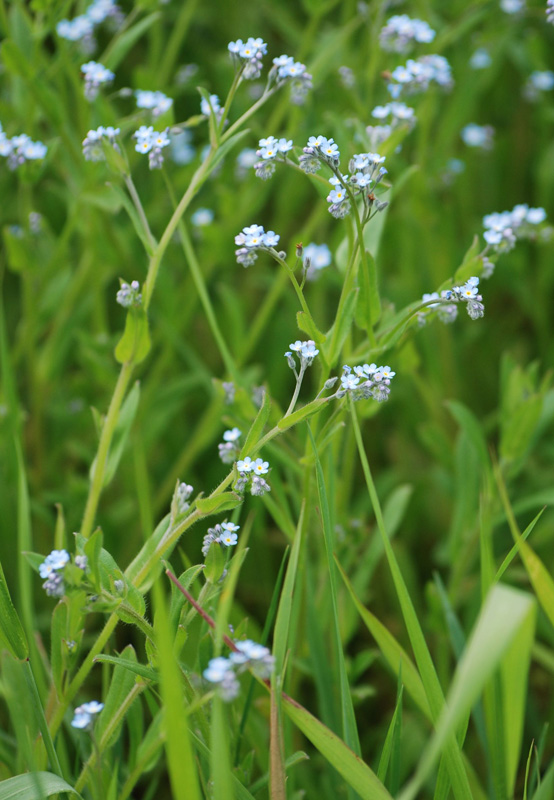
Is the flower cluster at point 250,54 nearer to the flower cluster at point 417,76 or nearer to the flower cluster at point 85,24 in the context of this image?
the flower cluster at point 417,76

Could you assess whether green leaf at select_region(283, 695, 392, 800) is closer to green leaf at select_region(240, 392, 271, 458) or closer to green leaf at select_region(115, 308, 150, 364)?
green leaf at select_region(240, 392, 271, 458)

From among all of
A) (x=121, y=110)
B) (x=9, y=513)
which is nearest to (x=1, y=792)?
(x=9, y=513)

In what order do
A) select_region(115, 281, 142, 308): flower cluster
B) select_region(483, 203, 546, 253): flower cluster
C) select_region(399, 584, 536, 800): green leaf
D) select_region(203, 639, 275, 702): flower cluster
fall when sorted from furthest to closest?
select_region(483, 203, 546, 253): flower cluster
select_region(115, 281, 142, 308): flower cluster
select_region(203, 639, 275, 702): flower cluster
select_region(399, 584, 536, 800): green leaf

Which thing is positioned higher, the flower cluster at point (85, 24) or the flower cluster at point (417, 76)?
the flower cluster at point (85, 24)

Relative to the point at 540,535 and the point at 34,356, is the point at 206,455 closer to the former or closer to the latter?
the point at 34,356

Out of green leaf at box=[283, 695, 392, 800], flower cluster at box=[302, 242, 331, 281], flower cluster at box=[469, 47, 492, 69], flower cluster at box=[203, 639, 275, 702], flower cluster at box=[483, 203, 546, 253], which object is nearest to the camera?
flower cluster at box=[203, 639, 275, 702]

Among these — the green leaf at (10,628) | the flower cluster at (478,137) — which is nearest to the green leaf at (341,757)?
the green leaf at (10,628)

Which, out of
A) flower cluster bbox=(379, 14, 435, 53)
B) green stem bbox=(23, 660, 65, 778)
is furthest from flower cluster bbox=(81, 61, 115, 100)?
green stem bbox=(23, 660, 65, 778)
